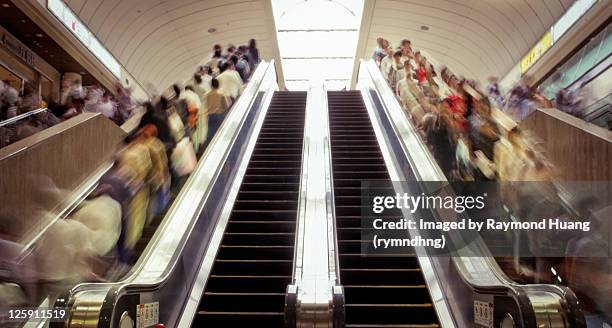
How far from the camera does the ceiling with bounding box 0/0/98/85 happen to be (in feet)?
29.6

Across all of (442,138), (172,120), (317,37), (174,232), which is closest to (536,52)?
(442,138)

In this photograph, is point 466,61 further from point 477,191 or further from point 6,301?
point 6,301

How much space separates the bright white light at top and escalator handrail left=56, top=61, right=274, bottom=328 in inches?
418

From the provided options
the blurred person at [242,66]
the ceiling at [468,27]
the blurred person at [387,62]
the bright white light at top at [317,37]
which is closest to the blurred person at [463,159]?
the blurred person at [242,66]

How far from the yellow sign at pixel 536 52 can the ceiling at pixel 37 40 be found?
890 centimetres

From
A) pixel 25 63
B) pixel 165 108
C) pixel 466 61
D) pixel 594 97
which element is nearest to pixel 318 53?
pixel 466 61

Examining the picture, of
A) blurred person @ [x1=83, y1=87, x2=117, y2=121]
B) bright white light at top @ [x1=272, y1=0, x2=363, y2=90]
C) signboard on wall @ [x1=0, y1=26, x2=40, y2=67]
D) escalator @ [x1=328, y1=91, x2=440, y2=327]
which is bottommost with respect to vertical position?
escalator @ [x1=328, y1=91, x2=440, y2=327]

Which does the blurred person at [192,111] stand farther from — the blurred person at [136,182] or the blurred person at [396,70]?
the blurred person at [396,70]

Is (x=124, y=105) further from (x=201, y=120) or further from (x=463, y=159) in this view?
(x=463, y=159)

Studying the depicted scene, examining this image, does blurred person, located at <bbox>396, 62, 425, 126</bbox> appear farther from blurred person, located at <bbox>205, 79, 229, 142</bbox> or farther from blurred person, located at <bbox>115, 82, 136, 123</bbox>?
blurred person, located at <bbox>115, 82, 136, 123</bbox>

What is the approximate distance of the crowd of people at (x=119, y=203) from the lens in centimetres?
395

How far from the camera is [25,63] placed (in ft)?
34.5

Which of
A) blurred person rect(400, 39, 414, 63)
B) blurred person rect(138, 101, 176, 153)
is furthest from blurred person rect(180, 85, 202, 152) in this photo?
blurred person rect(400, 39, 414, 63)

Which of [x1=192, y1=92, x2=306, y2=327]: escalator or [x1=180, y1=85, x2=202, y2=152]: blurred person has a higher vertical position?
[x1=180, y1=85, x2=202, y2=152]: blurred person
